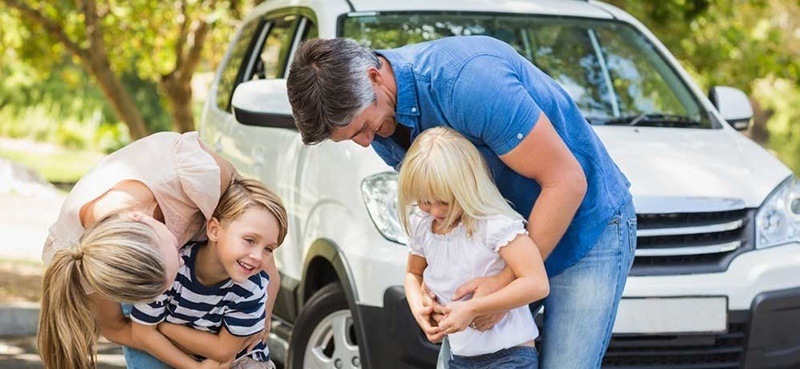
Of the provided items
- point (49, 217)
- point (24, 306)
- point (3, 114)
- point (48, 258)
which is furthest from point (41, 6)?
point (3, 114)

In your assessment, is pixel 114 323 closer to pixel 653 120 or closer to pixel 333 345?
pixel 333 345

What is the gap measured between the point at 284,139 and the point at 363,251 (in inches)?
42.5

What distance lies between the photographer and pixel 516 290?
316 centimetres

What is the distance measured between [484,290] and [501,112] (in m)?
0.44

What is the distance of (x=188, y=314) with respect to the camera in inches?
141

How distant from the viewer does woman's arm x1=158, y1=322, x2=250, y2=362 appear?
3.58 metres

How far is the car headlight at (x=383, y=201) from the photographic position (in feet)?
15.9

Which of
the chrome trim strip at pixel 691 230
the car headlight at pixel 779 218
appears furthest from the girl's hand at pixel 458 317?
the car headlight at pixel 779 218

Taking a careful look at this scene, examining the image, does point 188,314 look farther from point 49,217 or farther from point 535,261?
point 49,217

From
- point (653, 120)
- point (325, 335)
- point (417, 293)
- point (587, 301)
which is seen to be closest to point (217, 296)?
point (417, 293)

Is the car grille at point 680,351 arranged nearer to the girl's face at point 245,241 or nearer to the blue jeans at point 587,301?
the blue jeans at point 587,301

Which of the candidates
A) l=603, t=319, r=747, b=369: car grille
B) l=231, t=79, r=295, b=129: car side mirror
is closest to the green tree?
l=231, t=79, r=295, b=129: car side mirror

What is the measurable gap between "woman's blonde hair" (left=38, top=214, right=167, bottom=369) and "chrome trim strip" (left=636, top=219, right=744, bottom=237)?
219 centimetres

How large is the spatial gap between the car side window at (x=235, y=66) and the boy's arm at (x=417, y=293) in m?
3.41
